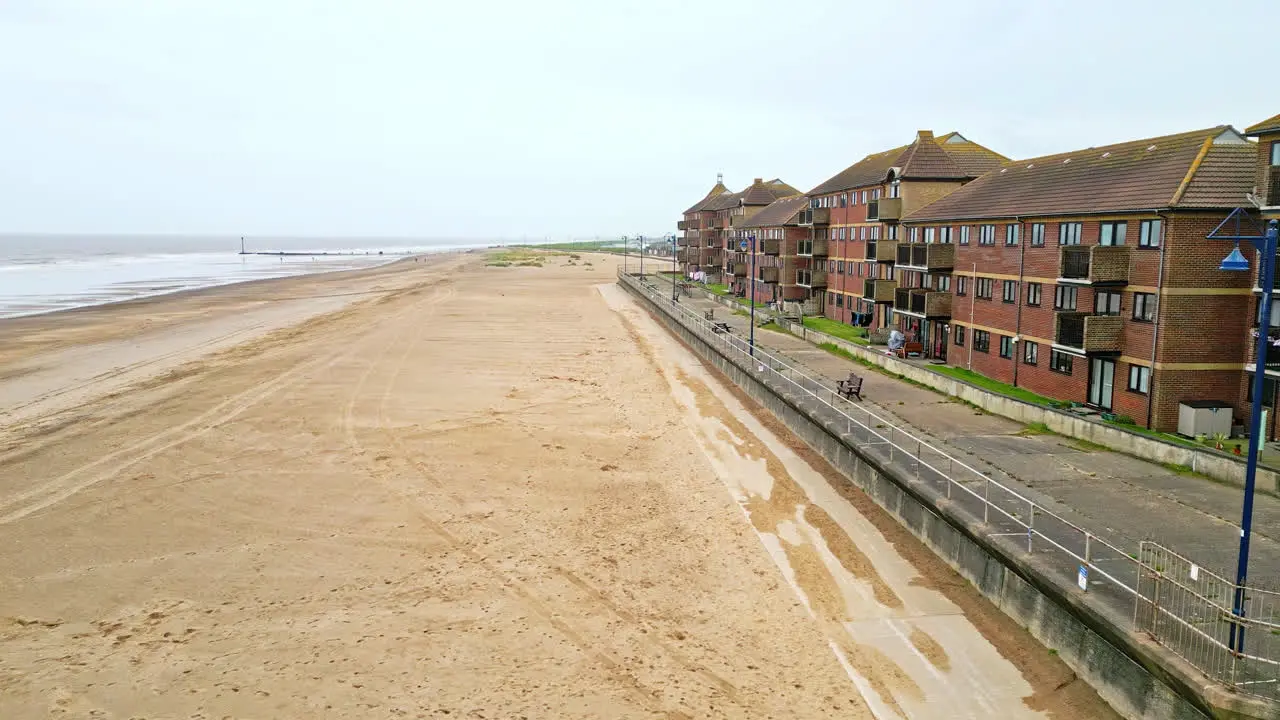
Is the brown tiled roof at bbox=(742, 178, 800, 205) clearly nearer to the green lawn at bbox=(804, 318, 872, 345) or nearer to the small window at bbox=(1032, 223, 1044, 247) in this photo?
the green lawn at bbox=(804, 318, 872, 345)

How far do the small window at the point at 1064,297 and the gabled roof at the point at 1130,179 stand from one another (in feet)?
9.21

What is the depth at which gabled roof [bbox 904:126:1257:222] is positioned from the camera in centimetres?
2517

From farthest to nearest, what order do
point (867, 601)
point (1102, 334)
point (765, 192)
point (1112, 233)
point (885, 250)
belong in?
point (765, 192), point (885, 250), point (1112, 233), point (1102, 334), point (867, 601)

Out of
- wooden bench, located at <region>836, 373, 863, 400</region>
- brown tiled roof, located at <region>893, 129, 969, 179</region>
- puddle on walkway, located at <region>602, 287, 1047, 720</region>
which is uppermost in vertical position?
brown tiled roof, located at <region>893, 129, 969, 179</region>

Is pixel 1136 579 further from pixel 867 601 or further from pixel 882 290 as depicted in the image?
pixel 882 290

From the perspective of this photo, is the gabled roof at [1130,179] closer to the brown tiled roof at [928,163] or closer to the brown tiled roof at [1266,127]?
the brown tiled roof at [1266,127]

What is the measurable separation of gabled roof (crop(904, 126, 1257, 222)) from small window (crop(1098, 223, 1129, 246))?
2.00 feet

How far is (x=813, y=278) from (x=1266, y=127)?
37799 millimetres

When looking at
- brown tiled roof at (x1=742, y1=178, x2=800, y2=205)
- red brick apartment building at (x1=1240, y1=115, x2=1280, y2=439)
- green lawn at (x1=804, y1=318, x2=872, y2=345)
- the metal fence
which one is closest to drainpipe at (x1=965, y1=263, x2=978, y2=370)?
green lawn at (x1=804, y1=318, x2=872, y2=345)

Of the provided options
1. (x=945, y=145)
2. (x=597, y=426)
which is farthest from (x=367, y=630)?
(x=945, y=145)

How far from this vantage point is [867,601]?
16.4 metres

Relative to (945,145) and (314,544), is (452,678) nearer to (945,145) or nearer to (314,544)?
(314,544)

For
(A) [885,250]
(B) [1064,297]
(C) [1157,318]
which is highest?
(A) [885,250]

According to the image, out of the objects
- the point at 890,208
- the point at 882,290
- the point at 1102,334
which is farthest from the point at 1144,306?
the point at 890,208
